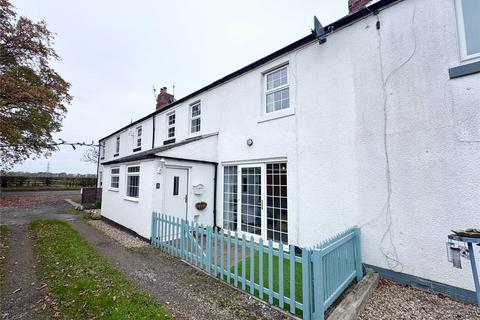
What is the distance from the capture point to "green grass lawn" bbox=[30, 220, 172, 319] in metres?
3.42

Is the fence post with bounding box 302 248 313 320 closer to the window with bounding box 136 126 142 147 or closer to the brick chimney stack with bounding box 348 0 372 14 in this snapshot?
the brick chimney stack with bounding box 348 0 372 14

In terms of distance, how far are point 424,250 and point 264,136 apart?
491 centimetres

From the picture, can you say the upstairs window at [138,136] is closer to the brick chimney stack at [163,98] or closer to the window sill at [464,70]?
the brick chimney stack at [163,98]

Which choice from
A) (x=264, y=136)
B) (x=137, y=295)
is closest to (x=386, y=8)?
(x=264, y=136)

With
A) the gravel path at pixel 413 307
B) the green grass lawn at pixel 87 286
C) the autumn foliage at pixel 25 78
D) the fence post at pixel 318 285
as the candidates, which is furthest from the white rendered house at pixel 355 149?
the autumn foliage at pixel 25 78

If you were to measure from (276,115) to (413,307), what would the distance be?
5.51 m

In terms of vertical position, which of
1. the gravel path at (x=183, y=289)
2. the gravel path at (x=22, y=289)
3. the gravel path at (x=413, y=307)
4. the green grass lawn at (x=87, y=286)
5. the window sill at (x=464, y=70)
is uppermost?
the window sill at (x=464, y=70)

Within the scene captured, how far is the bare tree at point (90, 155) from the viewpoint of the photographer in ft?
96.5

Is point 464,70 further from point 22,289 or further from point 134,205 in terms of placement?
point 134,205

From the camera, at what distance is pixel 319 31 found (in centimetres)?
585

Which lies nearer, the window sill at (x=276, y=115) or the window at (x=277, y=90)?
the window sill at (x=276, y=115)

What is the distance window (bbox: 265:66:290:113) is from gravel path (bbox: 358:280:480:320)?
5.34m

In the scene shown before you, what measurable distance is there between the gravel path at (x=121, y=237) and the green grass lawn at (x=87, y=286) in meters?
0.99

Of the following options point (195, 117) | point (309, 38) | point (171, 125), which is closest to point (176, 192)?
point (195, 117)
